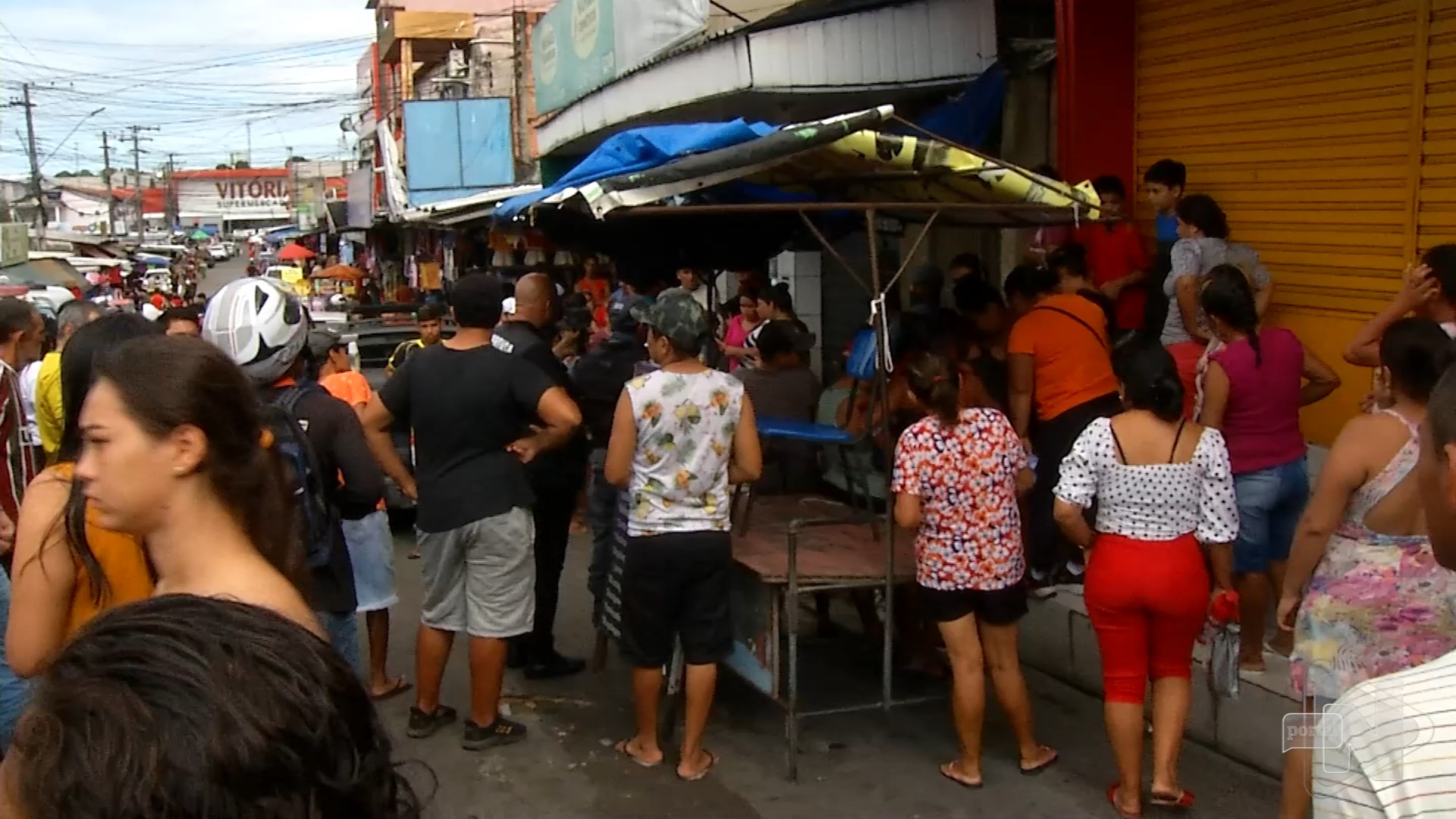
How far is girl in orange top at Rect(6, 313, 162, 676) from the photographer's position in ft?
8.80

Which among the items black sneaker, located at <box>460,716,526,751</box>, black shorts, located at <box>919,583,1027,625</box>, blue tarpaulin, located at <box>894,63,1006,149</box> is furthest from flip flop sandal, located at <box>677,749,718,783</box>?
blue tarpaulin, located at <box>894,63,1006,149</box>

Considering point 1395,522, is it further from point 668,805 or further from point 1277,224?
point 1277,224

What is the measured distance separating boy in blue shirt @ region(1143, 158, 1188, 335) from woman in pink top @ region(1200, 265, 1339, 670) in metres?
1.65

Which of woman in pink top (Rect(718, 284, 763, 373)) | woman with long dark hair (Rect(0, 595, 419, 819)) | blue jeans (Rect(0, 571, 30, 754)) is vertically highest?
woman in pink top (Rect(718, 284, 763, 373))

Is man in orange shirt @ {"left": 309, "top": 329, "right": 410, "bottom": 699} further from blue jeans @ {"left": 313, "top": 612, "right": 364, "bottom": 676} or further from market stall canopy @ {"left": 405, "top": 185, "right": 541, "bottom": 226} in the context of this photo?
market stall canopy @ {"left": 405, "top": 185, "right": 541, "bottom": 226}

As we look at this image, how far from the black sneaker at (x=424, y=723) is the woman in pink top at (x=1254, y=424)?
3.35 metres

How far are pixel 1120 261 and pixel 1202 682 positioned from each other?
8.55ft

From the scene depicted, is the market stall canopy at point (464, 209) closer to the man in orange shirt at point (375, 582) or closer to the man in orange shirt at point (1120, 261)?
the man in orange shirt at point (375, 582)

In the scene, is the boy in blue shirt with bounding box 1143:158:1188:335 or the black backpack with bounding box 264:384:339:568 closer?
the black backpack with bounding box 264:384:339:568

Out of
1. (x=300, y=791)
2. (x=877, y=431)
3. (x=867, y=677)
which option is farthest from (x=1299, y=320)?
(x=300, y=791)

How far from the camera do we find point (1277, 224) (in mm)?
6531

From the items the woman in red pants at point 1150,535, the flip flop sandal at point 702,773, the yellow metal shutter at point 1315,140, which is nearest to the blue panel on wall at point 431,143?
the yellow metal shutter at point 1315,140

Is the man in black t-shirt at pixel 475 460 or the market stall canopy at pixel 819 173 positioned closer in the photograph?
the market stall canopy at pixel 819 173

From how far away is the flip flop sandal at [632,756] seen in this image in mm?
5039
